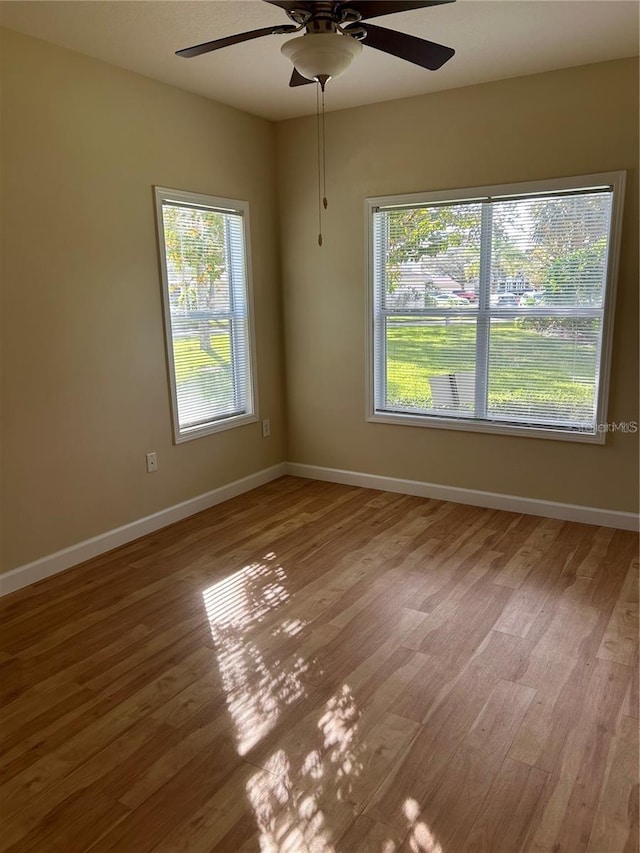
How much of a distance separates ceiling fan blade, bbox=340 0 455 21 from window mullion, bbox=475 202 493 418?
1.98 meters

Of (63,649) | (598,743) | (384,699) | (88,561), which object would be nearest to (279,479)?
(88,561)

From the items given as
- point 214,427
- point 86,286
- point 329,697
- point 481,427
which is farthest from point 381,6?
point 214,427

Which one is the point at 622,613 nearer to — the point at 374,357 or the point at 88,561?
the point at 374,357

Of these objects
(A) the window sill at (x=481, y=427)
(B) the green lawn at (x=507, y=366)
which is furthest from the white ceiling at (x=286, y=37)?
(A) the window sill at (x=481, y=427)

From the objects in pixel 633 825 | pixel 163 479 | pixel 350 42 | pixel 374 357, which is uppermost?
pixel 350 42

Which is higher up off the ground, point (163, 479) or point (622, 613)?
point (163, 479)

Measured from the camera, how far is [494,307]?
12.7 ft

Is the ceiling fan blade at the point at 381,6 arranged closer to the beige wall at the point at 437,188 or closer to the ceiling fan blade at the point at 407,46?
the ceiling fan blade at the point at 407,46

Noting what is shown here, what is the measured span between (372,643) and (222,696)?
2.23ft

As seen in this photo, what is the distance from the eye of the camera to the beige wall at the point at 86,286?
295cm

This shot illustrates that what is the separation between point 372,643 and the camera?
8.49 ft

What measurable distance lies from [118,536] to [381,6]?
2.98 metres

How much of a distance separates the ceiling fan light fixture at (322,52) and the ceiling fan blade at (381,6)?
98 millimetres

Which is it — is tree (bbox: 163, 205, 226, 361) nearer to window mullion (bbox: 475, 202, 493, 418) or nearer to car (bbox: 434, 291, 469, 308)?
car (bbox: 434, 291, 469, 308)
